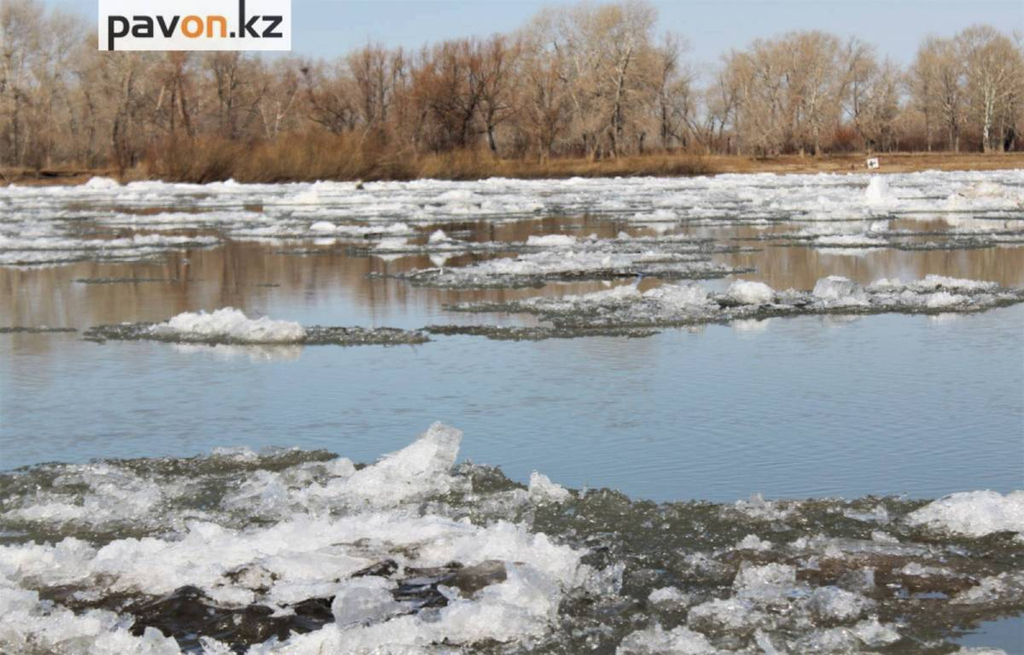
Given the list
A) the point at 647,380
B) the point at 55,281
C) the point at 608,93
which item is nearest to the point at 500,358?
the point at 647,380

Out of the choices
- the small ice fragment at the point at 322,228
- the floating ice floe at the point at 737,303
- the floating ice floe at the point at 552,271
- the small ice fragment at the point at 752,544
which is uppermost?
the small ice fragment at the point at 322,228

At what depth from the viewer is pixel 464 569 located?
13.5 ft

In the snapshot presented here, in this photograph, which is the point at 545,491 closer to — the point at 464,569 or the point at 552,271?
the point at 464,569

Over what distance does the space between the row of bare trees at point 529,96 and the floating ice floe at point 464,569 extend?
129 feet

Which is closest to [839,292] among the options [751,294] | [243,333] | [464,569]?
[751,294]

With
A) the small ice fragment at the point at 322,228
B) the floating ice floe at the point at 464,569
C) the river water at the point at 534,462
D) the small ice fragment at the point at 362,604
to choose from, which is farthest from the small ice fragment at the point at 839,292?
the small ice fragment at the point at 322,228

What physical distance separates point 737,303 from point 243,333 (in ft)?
11.5

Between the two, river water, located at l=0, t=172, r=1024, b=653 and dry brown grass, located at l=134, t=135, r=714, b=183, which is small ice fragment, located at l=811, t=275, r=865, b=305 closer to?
river water, located at l=0, t=172, r=1024, b=653

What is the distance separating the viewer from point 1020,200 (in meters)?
23.5

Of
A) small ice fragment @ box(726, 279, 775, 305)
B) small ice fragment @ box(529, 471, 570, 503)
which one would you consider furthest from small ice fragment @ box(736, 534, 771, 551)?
small ice fragment @ box(726, 279, 775, 305)

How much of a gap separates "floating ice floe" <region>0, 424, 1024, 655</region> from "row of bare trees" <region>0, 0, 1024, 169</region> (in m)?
39.3

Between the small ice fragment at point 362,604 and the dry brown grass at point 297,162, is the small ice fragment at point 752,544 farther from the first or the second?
the dry brown grass at point 297,162

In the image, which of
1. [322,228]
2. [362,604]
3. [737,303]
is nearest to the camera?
[362,604]

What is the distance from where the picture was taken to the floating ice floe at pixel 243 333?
8.57 meters
